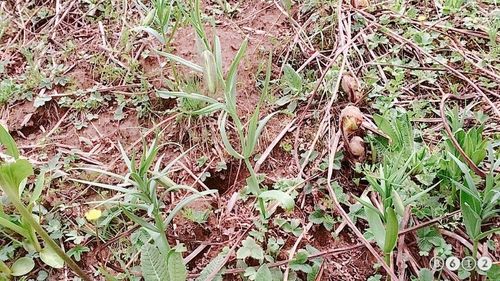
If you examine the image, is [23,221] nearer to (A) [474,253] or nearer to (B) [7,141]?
(B) [7,141]

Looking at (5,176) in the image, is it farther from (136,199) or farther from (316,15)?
(316,15)

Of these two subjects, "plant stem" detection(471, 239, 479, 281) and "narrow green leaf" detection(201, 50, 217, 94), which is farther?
"narrow green leaf" detection(201, 50, 217, 94)

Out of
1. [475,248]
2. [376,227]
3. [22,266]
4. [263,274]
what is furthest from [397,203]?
[22,266]

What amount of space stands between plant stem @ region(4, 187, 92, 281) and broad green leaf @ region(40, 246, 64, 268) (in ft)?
0.21

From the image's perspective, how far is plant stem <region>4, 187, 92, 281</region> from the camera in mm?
1222

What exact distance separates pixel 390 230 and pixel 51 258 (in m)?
0.82

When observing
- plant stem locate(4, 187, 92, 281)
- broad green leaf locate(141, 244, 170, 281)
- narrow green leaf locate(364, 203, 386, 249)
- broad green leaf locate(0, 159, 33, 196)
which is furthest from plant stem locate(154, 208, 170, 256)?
narrow green leaf locate(364, 203, 386, 249)

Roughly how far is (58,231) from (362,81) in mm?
961

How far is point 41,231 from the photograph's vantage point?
1.25m

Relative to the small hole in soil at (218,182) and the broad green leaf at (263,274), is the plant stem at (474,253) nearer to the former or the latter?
the broad green leaf at (263,274)

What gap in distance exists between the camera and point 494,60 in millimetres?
1683

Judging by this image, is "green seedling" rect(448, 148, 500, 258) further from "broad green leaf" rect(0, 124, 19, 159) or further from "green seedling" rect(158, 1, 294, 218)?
"broad green leaf" rect(0, 124, 19, 159)

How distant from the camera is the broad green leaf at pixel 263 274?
4.00 ft

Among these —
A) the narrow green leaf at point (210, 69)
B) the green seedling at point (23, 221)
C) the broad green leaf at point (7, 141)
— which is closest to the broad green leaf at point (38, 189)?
the green seedling at point (23, 221)
